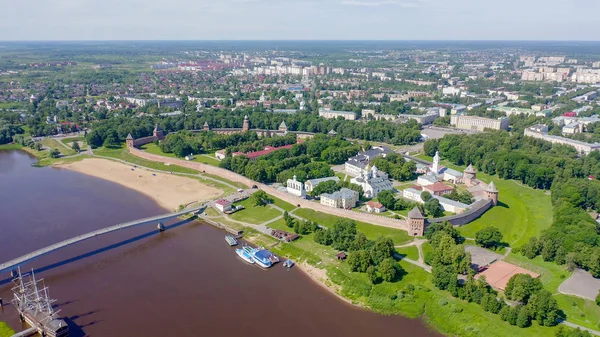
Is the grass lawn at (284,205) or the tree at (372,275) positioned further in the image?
the grass lawn at (284,205)

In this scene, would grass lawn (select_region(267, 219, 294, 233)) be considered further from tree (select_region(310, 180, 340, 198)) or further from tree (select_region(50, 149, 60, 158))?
tree (select_region(50, 149, 60, 158))

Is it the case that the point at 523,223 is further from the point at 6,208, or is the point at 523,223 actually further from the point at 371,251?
the point at 6,208

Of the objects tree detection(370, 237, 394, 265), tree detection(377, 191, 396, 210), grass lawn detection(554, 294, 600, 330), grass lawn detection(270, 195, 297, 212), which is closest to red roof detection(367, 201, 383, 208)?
tree detection(377, 191, 396, 210)

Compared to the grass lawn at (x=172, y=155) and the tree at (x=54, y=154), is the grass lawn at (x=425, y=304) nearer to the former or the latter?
the grass lawn at (x=172, y=155)

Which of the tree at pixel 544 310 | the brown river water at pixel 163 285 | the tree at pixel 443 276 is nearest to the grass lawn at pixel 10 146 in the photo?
Result: the brown river water at pixel 163 285

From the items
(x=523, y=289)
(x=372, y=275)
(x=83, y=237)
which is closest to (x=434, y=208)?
(x=372, y=275)
